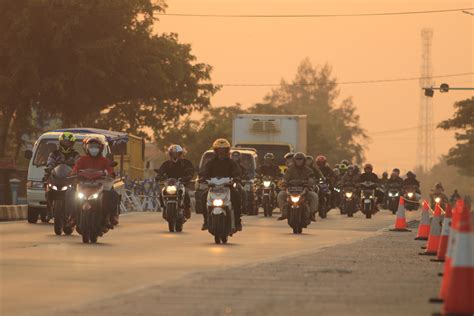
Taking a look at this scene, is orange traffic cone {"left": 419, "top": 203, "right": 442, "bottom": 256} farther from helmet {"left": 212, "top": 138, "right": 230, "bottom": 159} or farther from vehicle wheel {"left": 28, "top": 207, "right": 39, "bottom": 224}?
vehicle wheel {"left": 28, "top": 207, "right": 39, "bottom": 224}

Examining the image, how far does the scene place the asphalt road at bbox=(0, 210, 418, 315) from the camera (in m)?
14.3

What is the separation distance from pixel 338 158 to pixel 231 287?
165m

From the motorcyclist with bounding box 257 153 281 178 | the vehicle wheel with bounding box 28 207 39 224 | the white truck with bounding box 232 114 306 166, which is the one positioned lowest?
the vehicle wheel with bounding box 28 207 39 224

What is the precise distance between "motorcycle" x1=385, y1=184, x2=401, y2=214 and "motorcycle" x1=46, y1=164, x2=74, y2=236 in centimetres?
2705

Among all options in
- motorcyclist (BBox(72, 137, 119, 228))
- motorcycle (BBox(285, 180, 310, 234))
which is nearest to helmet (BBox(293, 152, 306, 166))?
motorcycle (BBox(285, 180, 310, 234))

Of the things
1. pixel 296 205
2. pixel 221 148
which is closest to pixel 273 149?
pixel 296 205

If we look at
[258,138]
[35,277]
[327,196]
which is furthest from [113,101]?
[35,277]

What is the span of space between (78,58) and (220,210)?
127 ft

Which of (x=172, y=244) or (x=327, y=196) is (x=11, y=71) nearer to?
(x=327, y=196)

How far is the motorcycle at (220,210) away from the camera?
1020 inches

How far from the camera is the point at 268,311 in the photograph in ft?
41.1

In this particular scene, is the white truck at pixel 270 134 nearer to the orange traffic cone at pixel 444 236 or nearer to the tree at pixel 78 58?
the tree at pixel 78 58

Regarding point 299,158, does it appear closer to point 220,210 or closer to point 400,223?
point 400,223

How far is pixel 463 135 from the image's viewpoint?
13075cm
